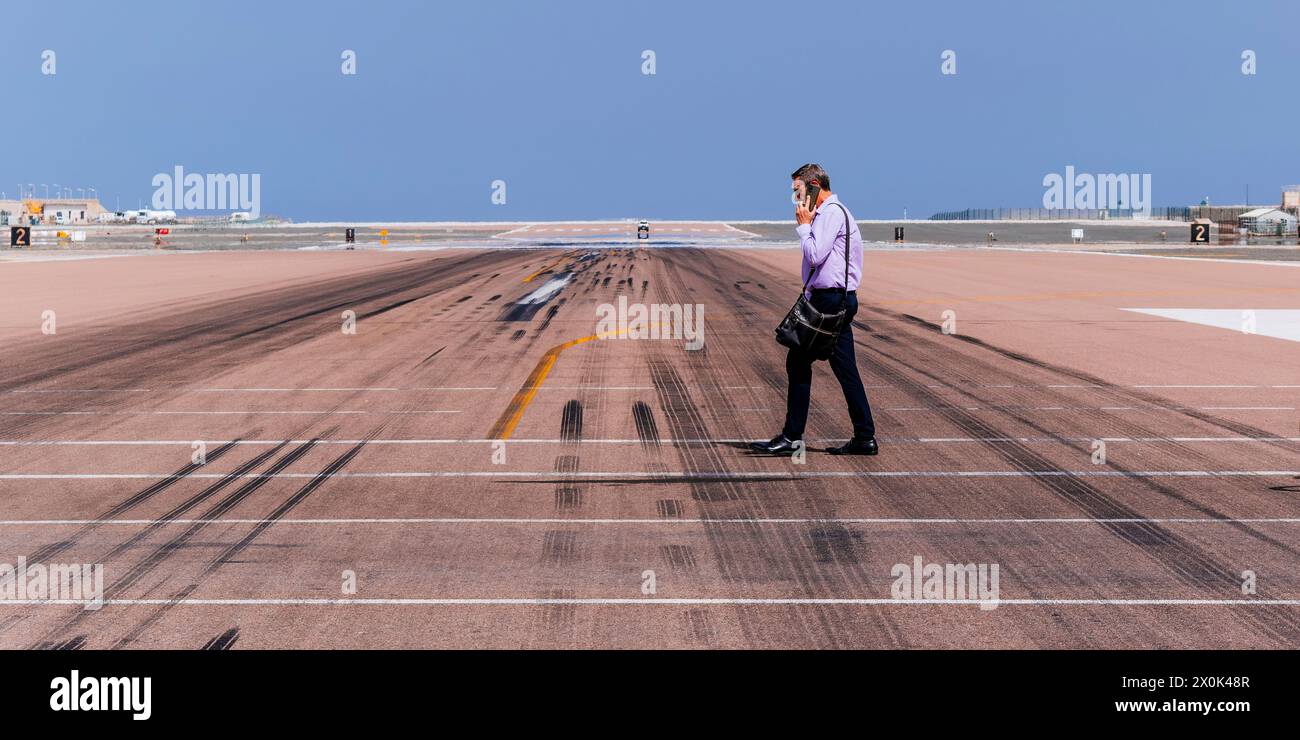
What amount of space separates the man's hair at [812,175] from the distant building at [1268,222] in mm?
75933

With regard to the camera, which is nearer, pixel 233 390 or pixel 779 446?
pixel 779 446

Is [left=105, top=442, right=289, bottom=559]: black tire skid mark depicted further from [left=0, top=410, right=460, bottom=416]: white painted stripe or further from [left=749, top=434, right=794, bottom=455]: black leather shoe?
[left=749, top=434, right=794, bottom=455]: black leather shoe

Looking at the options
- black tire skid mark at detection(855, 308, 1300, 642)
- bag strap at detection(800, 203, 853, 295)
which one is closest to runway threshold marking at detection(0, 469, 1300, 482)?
black tire skid mark at detection(855, 308, 1300, 642)

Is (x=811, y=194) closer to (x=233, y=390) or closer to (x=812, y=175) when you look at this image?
(x=812, y=175)

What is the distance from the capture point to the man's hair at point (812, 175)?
11.0 metres

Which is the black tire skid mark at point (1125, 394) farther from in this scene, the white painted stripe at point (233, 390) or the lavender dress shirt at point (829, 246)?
the white painted stripe at point (233, 390)

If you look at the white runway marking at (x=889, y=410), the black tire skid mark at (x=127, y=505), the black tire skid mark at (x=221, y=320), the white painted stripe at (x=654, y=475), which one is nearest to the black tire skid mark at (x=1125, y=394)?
the white runway marking at (x=889, y=410)

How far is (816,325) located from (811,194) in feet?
3.66

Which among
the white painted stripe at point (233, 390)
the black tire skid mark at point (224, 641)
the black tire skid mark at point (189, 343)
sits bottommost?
the black tire skid mark at point (224, 641)

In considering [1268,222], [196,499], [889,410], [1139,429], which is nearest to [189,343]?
[196,499]

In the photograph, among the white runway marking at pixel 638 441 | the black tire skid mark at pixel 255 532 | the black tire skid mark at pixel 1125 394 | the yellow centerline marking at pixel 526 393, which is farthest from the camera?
the yellow centerline marking at pixel 526 393

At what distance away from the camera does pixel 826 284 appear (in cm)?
1102
